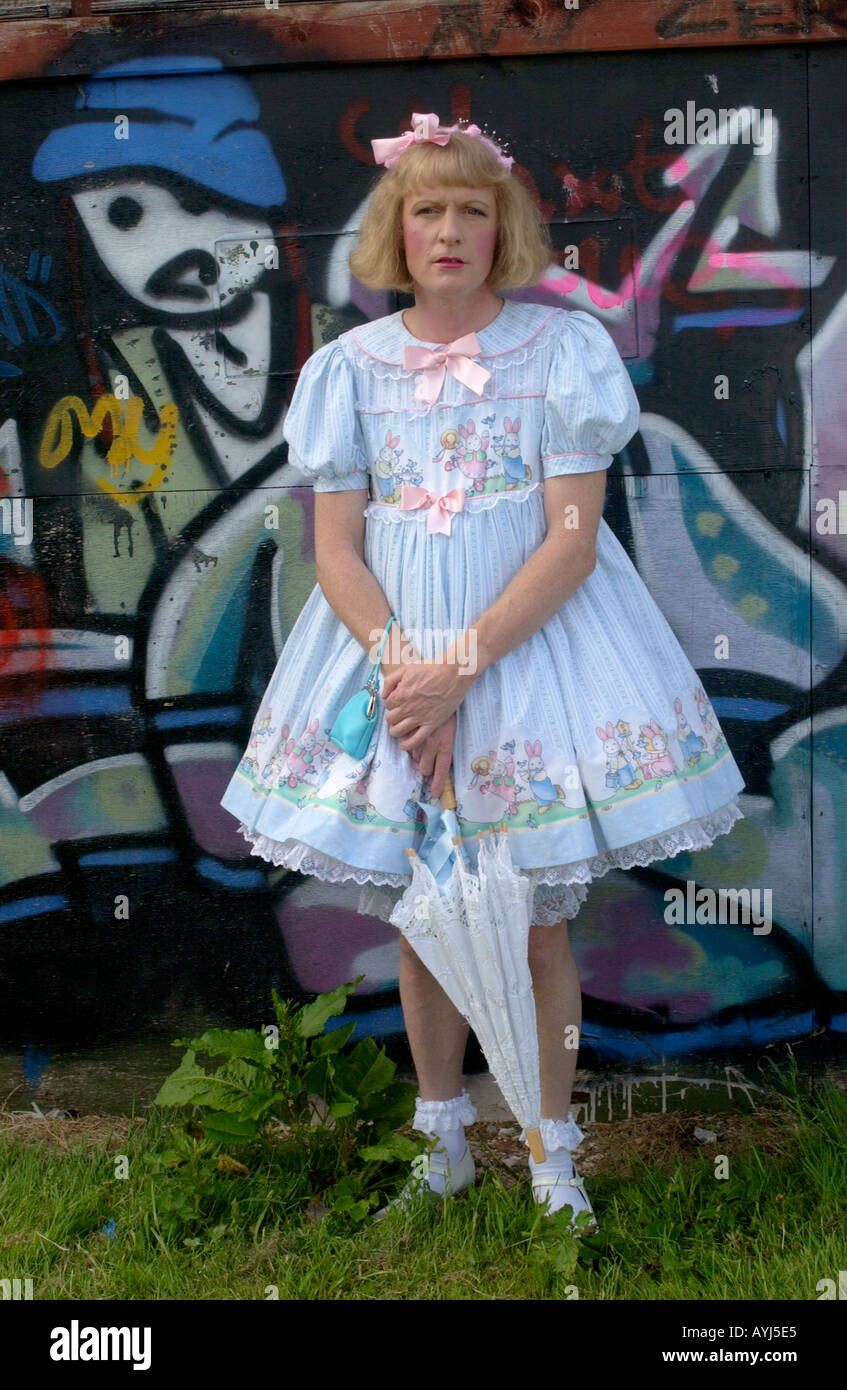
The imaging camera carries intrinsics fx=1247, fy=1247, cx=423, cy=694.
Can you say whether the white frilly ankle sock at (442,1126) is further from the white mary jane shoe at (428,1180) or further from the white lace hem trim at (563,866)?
the white lace hem trim at (563,866)

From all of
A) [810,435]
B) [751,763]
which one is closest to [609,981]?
[751,763]

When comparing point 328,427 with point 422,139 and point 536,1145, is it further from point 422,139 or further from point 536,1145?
point 536,1145

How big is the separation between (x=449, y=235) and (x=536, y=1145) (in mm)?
1771

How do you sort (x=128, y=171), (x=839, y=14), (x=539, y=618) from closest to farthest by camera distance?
(x=539, y=618), (x=839, y=14), (x=128, y=171)

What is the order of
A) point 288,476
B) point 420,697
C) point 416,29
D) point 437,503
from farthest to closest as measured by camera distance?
point 288,476, point 416,29, point 437,503, point 420,697

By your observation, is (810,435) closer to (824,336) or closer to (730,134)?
(824,336)

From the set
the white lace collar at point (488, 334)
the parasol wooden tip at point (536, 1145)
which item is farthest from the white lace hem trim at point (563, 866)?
the white lace collar at point (488, 334)

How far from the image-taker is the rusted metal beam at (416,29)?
2920 millimetres

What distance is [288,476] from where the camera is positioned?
3.18 meters

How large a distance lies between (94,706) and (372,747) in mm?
1173

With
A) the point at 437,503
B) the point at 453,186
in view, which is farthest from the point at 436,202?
the point at 437,503

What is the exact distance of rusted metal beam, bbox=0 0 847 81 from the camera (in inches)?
115

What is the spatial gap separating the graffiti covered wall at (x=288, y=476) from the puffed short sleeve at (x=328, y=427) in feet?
2.19

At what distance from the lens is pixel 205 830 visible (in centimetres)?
329
